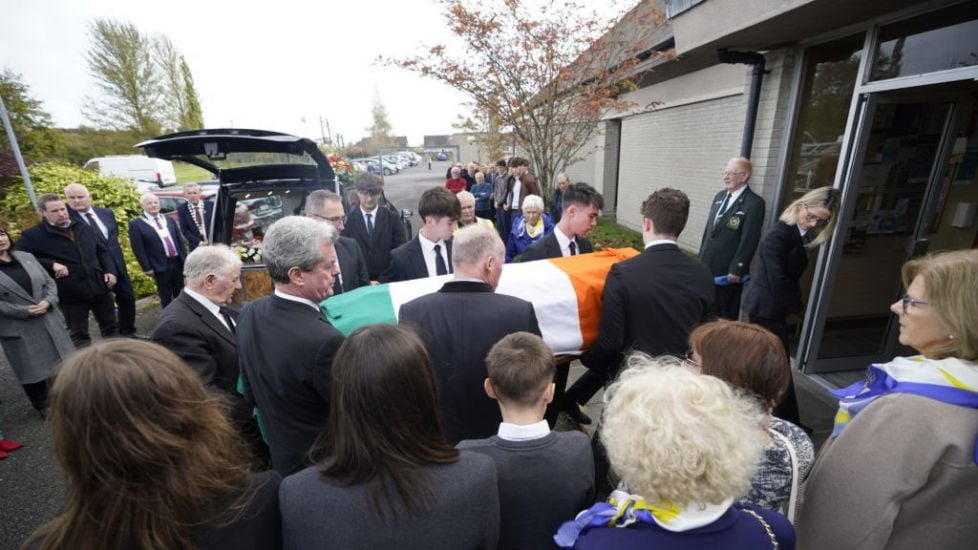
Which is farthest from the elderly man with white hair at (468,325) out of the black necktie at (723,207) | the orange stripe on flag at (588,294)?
the black necktie at (723,207)

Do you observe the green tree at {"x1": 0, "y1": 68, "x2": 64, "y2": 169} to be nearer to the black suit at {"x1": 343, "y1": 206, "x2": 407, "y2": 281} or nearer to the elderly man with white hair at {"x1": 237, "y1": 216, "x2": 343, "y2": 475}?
the black suit at {"x1": 343, "y1": 206, "x2": 407, "y2": 281}

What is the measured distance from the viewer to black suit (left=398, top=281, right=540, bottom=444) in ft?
6.21

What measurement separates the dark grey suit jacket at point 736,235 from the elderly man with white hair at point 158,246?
6.53 metres

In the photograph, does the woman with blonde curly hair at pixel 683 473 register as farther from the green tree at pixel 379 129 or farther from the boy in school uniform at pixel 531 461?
the green tree at pixel 379 129

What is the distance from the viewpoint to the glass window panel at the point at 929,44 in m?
2.86

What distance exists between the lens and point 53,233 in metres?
4.36

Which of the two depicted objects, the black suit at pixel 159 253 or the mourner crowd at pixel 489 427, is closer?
the mourner crowd at pixel 489 427

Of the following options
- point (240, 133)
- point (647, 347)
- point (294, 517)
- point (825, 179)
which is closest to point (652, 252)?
point (647, 347)

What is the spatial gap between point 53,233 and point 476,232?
4.97m

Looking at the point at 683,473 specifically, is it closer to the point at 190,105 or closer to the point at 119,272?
the point at 119,272

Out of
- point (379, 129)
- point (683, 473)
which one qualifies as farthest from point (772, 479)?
point (379, 129)

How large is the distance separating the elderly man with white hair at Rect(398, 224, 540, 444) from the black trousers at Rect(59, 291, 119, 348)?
473 cm

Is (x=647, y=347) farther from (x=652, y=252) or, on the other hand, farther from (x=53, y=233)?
(x=53, y=233)

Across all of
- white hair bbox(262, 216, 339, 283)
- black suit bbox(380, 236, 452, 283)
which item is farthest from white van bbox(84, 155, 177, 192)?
white hair bbox(262, 216, 339, 283)
